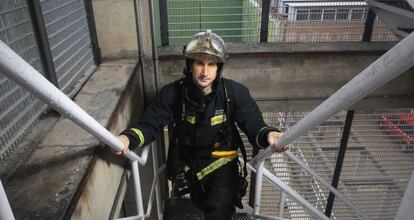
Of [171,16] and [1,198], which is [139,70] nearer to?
[171,16]

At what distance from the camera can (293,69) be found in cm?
318

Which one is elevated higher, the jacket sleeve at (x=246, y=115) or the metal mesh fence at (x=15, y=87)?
the metal mesh fence at (x=15, y=87)

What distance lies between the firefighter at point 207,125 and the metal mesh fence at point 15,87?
618 millimetres

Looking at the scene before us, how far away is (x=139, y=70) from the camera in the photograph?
283cm

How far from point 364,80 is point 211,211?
5.13ft

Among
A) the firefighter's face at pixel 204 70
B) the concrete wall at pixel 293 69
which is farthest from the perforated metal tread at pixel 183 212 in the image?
the firefighter's face at pixel 204 70

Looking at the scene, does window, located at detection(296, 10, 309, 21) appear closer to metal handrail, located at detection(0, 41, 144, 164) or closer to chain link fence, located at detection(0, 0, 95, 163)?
chain link fence, located at detection(0, 0, 95, 163)

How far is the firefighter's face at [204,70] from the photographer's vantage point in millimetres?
1858

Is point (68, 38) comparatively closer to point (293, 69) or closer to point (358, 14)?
point (293, 69)

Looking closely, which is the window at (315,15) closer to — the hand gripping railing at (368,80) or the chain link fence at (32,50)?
the chain link fence at (32,50)

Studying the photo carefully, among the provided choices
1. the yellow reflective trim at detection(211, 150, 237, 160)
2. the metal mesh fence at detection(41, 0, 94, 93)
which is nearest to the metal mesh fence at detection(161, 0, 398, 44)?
the metal mesh fence at detection(41, 0, 94, 93)

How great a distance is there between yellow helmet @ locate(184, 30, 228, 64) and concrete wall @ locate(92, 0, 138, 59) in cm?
104

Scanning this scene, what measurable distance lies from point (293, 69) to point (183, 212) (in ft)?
5.72

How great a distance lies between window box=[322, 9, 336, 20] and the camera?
3.14 metres
